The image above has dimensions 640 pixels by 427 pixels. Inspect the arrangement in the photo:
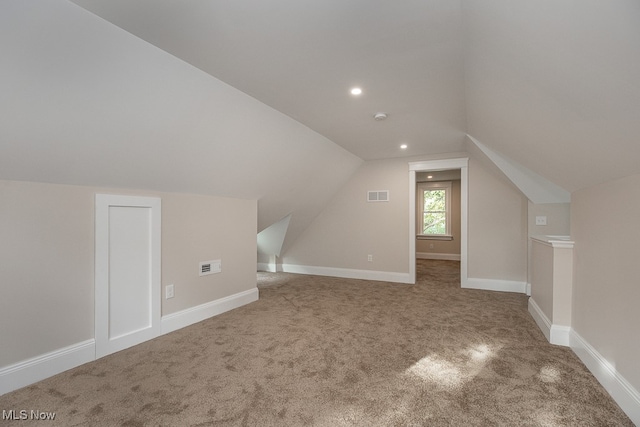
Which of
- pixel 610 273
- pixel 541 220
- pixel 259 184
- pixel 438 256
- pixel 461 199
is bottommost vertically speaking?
pixel 438 256

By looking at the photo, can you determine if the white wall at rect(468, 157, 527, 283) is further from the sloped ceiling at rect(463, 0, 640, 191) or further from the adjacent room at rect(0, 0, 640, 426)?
the sloped ceiling at rect(463, 0, 640, 191)

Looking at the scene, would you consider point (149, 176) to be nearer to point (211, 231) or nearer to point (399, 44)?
point (211, 231)

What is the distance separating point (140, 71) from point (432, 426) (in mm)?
2697

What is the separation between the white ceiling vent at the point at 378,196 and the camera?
214 inches

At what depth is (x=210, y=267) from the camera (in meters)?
3.50

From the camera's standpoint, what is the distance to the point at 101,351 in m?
2.45

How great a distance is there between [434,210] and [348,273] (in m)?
3.90

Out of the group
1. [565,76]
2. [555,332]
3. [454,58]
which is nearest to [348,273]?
[555,332]

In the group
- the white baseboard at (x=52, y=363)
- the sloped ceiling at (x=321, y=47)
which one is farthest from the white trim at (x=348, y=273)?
the white baseboard at (x=52, y=363)

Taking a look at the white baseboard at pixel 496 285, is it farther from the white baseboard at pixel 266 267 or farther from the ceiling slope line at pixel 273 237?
the white baseboard at pixel 266 267

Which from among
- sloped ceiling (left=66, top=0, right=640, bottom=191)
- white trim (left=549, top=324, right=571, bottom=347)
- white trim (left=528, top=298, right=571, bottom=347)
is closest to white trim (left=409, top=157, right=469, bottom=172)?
sloped ceiling (left=66, top=0, right=640, bottom=191)

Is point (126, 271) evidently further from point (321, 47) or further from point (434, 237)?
point (434, 237)

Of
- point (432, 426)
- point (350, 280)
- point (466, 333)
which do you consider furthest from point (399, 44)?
point (350, 280)

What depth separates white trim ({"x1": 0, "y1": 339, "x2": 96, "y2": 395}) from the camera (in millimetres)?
1957
